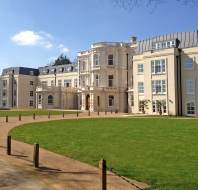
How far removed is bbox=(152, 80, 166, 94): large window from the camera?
49125 millimetres

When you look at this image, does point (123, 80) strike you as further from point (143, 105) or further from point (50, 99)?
point (50, 99)

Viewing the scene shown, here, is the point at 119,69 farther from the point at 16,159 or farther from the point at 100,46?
the point at 16,159

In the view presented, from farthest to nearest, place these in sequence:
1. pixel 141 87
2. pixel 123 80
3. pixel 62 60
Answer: pixel 62 60 < pixel 123 80 < pixel 141 87

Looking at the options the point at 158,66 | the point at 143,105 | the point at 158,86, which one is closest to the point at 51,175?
the point at 158,86

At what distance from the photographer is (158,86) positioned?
163ft

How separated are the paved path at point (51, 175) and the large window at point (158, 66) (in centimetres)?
3709

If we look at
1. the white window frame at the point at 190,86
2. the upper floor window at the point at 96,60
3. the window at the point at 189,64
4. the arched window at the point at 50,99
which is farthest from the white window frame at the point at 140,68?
the arched window at the point at 50,99

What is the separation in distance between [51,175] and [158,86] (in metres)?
40.3

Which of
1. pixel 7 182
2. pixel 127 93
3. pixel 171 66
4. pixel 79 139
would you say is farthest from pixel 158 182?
pixel 127 93

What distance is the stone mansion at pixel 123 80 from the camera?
159 feet

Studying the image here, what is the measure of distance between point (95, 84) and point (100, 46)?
7.16 m

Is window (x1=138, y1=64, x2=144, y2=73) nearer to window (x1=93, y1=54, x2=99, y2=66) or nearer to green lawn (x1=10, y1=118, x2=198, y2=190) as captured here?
window (x1=93, y1=54, x2=99, y2=66)

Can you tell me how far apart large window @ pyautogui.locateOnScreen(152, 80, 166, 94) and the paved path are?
36629 mm

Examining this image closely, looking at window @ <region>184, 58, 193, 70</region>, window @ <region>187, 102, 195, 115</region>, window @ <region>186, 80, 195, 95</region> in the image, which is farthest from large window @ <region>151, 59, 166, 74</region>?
window @ <region>187, 102, 195, 115</region>
